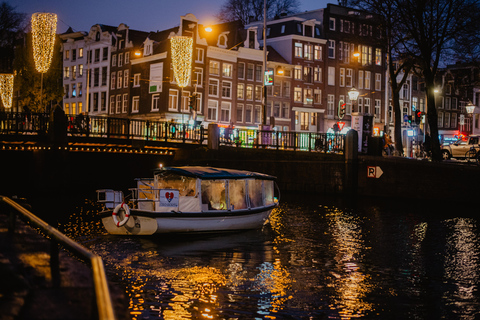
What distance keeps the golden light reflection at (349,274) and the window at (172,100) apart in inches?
1612

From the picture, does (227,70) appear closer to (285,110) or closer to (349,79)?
(285,110)

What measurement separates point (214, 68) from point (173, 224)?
161 ft

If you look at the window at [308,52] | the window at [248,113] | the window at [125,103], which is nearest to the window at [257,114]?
the window at [248,113]

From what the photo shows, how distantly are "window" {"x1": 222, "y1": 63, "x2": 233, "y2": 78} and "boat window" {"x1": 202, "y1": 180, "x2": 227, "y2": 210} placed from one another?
47646mm

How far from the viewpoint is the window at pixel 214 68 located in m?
66.6

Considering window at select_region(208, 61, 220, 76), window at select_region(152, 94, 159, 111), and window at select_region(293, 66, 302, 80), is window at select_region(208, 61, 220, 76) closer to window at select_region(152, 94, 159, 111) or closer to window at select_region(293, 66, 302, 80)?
A: window at select_region(152, 94, 159, 111)

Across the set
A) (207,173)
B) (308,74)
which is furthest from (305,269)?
(308,74)

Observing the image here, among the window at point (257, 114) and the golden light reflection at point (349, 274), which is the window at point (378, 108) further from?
the golden light reflection at point (349, 274)

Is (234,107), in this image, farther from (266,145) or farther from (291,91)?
(266,145)

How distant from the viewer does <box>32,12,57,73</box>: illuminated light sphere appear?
36250 mm

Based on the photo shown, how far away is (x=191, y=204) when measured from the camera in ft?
66.3

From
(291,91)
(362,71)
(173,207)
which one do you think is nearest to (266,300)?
(173,207)

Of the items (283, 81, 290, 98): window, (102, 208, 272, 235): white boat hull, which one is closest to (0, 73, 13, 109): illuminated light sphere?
(283, 81, 290, 98): window

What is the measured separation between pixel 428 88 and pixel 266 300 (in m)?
27.5
